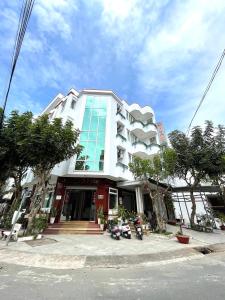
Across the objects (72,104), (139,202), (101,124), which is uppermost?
(72,104)

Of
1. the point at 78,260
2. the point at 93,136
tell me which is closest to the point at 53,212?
the point at 93,136

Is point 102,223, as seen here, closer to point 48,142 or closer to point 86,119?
point 48,142

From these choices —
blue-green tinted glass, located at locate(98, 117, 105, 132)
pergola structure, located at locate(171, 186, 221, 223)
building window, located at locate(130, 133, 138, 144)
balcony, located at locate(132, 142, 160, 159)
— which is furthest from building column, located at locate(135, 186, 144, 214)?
building window, located at locate(130, 133, 138, 144)

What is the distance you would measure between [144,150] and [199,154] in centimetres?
583

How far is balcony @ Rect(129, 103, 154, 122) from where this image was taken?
22.8 meters

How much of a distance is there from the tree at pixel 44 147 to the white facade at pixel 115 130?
3133 millimetres

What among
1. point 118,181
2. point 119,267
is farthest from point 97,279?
point 118,181

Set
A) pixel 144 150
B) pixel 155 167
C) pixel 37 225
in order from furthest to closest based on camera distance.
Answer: pixel 144 150
pixel 155 167
pixel 37 225

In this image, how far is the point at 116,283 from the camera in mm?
4664

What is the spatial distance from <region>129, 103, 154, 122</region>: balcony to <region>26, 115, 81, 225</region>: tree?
39.7 ft

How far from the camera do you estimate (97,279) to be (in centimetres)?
493

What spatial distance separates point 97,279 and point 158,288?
1616 millimetres

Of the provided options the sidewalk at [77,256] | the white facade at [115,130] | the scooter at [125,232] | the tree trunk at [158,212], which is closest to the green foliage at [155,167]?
the tree trunk at [158,212]

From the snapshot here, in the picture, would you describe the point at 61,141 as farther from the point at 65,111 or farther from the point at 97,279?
the point at 97,279
